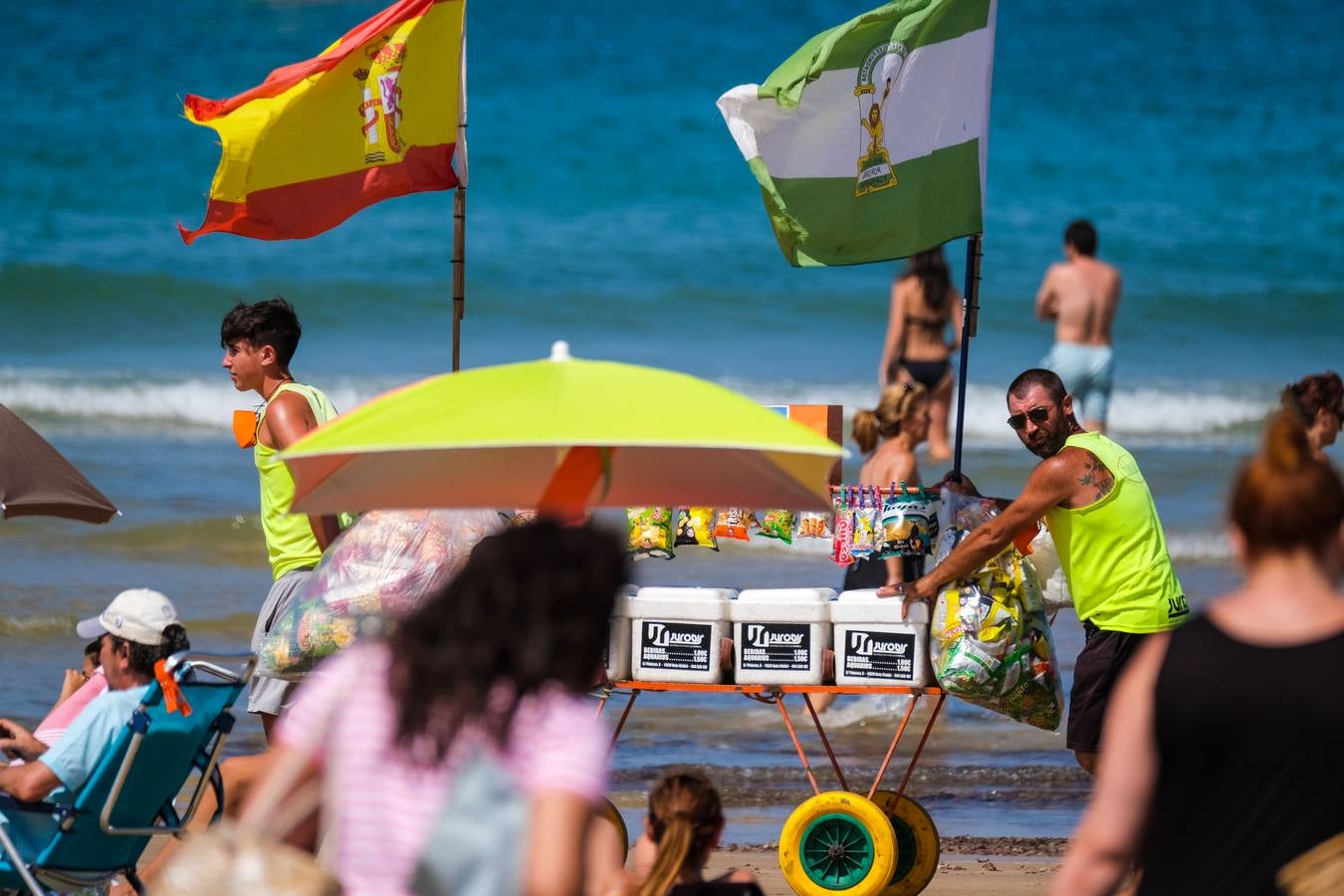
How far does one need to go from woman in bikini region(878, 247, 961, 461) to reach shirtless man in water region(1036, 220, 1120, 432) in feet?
2.20

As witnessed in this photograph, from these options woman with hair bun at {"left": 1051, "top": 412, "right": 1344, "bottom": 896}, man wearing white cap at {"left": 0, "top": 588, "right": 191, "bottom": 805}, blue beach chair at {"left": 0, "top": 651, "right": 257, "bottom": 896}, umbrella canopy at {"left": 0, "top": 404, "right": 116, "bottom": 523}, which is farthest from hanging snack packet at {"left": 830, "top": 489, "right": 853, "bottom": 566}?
woman with hair bun at {"left": 1051, "top": 412, "right": 1344, "bottom": 896}

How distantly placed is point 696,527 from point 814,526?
0.40m

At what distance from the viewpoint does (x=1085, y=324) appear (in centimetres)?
1124

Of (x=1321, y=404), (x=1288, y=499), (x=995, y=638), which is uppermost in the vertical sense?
(x=1321, y=404)

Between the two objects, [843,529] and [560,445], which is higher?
[560,445]

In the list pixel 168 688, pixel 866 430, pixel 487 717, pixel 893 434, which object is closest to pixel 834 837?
pixel 168 688

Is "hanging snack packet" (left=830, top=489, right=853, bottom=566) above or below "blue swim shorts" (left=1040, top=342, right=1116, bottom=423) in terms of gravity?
below

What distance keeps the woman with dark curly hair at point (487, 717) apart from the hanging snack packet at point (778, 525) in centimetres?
330

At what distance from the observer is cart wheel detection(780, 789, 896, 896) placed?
18.4 ft

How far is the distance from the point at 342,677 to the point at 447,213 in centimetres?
2169

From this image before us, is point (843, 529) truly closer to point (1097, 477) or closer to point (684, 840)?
point (1097, 477)

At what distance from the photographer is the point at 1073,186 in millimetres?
24344

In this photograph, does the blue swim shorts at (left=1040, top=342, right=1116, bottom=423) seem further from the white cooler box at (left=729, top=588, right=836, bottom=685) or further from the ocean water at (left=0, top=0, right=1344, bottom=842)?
the ocean water at (left=0, top=0, right=1344, bottom=842)

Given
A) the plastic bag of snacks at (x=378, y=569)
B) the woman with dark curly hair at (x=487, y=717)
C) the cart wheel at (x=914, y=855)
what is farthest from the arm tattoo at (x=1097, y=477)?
the woman with dark curly hair at (x=487, y=717)
